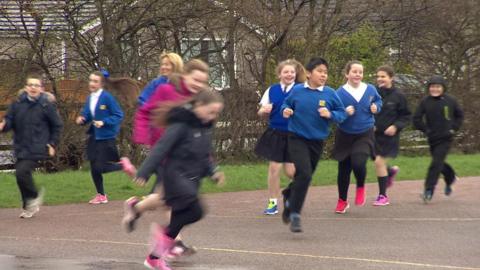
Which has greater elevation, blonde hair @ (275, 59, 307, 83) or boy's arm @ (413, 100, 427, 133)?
blonde hair @ (275, 59, 307, 83)

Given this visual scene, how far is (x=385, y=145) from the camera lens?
1172 centimetres

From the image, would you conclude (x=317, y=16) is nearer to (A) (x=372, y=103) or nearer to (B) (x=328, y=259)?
(A) (x=372, y=103)

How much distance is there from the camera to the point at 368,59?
2522 centimetres

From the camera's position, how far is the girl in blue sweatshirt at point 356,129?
34.8ft

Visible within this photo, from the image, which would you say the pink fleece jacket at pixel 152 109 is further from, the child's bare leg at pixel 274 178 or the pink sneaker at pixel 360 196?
the pink sneaker at pixel 360 196

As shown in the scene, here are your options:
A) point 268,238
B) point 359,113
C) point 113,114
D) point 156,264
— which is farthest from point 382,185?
point 156,264

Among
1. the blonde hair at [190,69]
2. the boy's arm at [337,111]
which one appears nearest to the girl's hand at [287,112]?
the boy's arm at [337,111]

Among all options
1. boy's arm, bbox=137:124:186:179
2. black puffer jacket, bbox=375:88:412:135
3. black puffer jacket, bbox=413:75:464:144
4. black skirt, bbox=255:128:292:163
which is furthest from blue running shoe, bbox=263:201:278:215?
boy's arm, bbox=137:124:186:179

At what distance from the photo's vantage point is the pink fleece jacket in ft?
25.6

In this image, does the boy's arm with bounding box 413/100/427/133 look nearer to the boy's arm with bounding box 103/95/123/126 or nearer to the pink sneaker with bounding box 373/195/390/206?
the pink sneaker with bounding box 373/195/390/206

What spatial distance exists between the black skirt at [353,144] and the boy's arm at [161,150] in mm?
3674

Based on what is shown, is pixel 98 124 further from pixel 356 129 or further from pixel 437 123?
pixel 437 123

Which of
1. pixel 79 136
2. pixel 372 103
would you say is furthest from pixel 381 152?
pixel 79 136

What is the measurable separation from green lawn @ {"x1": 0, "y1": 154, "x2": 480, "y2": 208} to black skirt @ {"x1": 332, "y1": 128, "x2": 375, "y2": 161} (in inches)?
116
